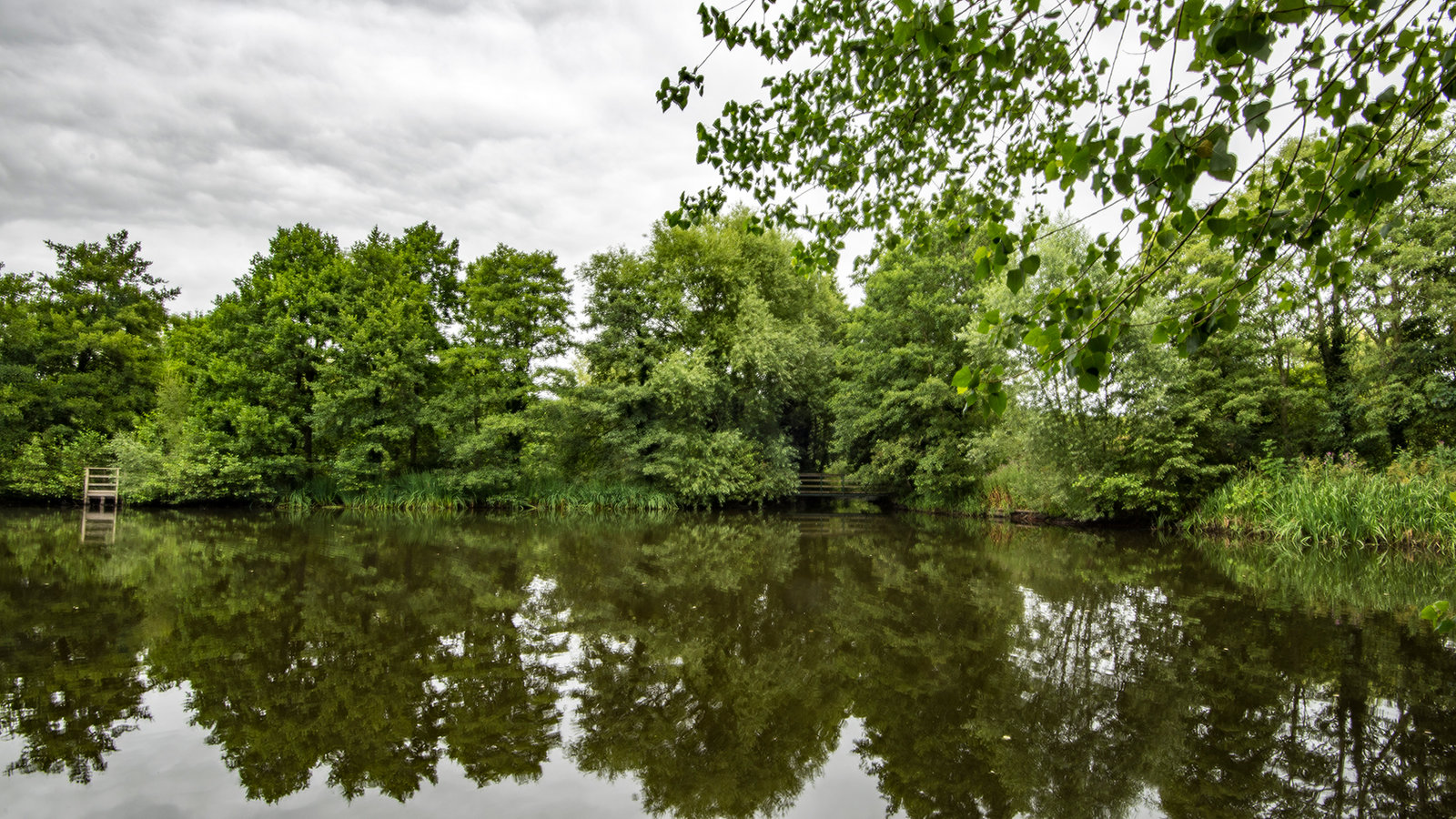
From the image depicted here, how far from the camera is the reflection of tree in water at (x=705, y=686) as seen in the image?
3.32 m

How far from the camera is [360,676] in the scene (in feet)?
14.6

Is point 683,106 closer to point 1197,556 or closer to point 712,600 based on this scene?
point 712,600

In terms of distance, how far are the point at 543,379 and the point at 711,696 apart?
17.0 m

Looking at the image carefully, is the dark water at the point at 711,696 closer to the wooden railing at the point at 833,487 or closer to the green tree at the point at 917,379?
the green tree at the point at 917,379

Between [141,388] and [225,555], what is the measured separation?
17.3 m

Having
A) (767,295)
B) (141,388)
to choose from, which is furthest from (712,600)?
(141,388)

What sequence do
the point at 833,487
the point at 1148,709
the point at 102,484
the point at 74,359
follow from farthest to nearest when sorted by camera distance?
the point at 833,487, the point at 74,359, the point at 102,484, the point at 1148,709

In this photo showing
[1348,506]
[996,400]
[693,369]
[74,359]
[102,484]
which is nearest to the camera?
[996,400]

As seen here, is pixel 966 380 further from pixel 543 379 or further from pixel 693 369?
pixel 543 379

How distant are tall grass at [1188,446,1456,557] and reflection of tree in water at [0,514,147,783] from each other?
49.2 ft

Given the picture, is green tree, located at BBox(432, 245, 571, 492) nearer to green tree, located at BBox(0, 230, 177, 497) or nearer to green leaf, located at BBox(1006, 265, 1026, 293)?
green tree, located at BBox(0, 230, 177, 497)

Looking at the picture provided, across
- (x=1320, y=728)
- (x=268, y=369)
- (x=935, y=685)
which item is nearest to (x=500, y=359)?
(x=268, y=369)

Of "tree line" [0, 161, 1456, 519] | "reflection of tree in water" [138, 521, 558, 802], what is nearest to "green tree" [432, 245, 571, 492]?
"tree line" [0, 161, 1456, 519]

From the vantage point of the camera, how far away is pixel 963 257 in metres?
19.1
